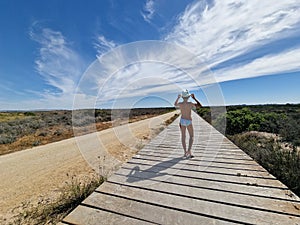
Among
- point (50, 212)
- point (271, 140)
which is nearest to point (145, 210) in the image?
point (50, 212)

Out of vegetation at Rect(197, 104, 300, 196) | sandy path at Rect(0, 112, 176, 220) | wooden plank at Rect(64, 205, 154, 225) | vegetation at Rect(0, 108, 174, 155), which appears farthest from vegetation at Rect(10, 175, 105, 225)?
vegetation at Rect(0, 108, 174, 155)

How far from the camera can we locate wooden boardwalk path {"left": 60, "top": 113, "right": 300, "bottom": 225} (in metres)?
1.93

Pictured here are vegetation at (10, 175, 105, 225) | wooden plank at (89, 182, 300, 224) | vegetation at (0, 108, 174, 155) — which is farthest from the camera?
vegetation at (0, 108, 174, 155)

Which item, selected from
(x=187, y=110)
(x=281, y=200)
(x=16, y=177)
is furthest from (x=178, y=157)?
(x=16, y=177)

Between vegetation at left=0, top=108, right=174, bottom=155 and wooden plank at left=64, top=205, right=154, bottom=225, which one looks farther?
vegetation at left=0, top=108, right=174, bottom=155

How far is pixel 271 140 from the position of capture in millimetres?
7523

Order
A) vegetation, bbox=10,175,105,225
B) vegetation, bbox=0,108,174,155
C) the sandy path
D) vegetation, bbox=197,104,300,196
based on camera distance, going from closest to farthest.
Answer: vegetation, bbox=10,175,105,225 < vegetation, bbox=197,104,300,196 < the sandy path < vegetation, bbox=0,108,174,155

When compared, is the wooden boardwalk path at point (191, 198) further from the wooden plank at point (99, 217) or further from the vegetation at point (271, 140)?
the vegetation at point (271, 140)

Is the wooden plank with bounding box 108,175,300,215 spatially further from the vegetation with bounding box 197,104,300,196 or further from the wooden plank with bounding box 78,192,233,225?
the vegetation with bounding box 197,104,300,196

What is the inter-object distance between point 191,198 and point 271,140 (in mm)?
7072

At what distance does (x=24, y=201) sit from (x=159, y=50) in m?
5.02

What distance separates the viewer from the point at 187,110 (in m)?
4.21

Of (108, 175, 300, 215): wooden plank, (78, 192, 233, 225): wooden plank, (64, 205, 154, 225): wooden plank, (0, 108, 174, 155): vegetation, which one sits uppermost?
(0, 108, 174, 155): vegetation

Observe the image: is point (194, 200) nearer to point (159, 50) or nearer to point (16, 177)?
point (159, 50)
